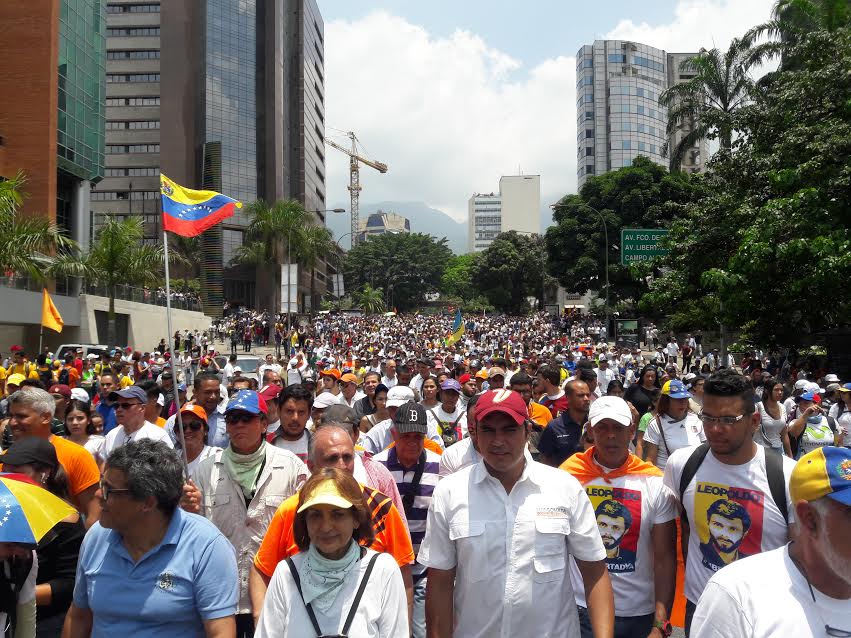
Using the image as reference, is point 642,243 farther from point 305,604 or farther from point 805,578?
point 805,578

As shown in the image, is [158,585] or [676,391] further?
[676,391]

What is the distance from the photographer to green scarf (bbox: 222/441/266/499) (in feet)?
13.5

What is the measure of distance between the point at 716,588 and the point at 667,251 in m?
20.5

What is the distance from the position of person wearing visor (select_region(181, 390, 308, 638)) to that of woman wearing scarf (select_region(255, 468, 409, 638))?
1393 mm

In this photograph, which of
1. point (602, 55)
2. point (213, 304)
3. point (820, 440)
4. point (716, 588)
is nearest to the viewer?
point (716, 588)

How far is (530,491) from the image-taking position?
2.99 meters

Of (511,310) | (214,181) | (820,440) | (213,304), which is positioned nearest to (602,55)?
(511,310)

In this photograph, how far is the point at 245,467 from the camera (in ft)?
13.7

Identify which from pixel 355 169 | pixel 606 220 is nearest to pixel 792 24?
pixel 606 220

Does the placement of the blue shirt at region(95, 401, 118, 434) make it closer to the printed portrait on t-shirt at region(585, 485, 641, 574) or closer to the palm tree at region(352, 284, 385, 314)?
the printed portrait on t-shirt at region(585, 485, 641, 574)

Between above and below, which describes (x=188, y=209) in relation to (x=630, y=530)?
above

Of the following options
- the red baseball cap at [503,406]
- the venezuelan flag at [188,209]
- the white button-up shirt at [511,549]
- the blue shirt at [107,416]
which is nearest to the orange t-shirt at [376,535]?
the white button-up shirt at [511,549]

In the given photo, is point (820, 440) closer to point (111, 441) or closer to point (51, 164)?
point (111, 441)

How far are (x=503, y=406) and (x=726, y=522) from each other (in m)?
1.38
